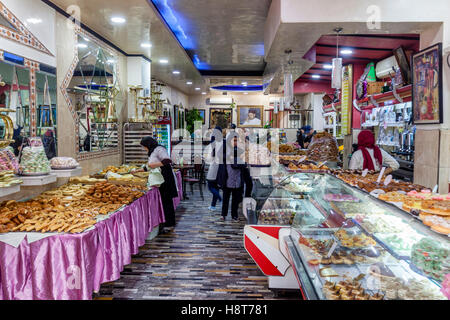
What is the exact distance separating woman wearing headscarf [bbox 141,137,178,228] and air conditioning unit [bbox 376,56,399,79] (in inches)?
201

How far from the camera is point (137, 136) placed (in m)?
6.93

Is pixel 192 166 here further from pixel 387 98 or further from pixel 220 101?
pixel 220 101

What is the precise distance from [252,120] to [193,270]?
45.4 ft

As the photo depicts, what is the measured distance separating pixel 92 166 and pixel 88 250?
320 cm

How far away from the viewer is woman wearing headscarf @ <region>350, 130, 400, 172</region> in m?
4.56

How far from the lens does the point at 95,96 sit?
18.4 ft

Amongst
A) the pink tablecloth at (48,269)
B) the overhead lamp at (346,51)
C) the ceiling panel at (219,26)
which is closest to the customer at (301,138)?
the ceiling panel at (219,26)

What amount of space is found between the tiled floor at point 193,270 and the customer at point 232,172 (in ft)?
2.16

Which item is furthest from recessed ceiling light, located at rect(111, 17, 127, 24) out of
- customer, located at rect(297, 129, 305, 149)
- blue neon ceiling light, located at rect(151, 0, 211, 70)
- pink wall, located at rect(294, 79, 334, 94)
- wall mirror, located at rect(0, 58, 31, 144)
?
pink wall, located at rect(294, 79, 334, 94)

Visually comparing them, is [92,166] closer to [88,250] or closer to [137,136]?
[137,136]

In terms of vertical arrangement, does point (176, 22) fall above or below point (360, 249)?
above

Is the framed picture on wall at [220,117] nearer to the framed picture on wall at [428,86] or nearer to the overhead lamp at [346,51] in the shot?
the overhead lamp at [346,51]

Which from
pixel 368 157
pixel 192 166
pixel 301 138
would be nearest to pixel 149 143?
pixel 192 166
